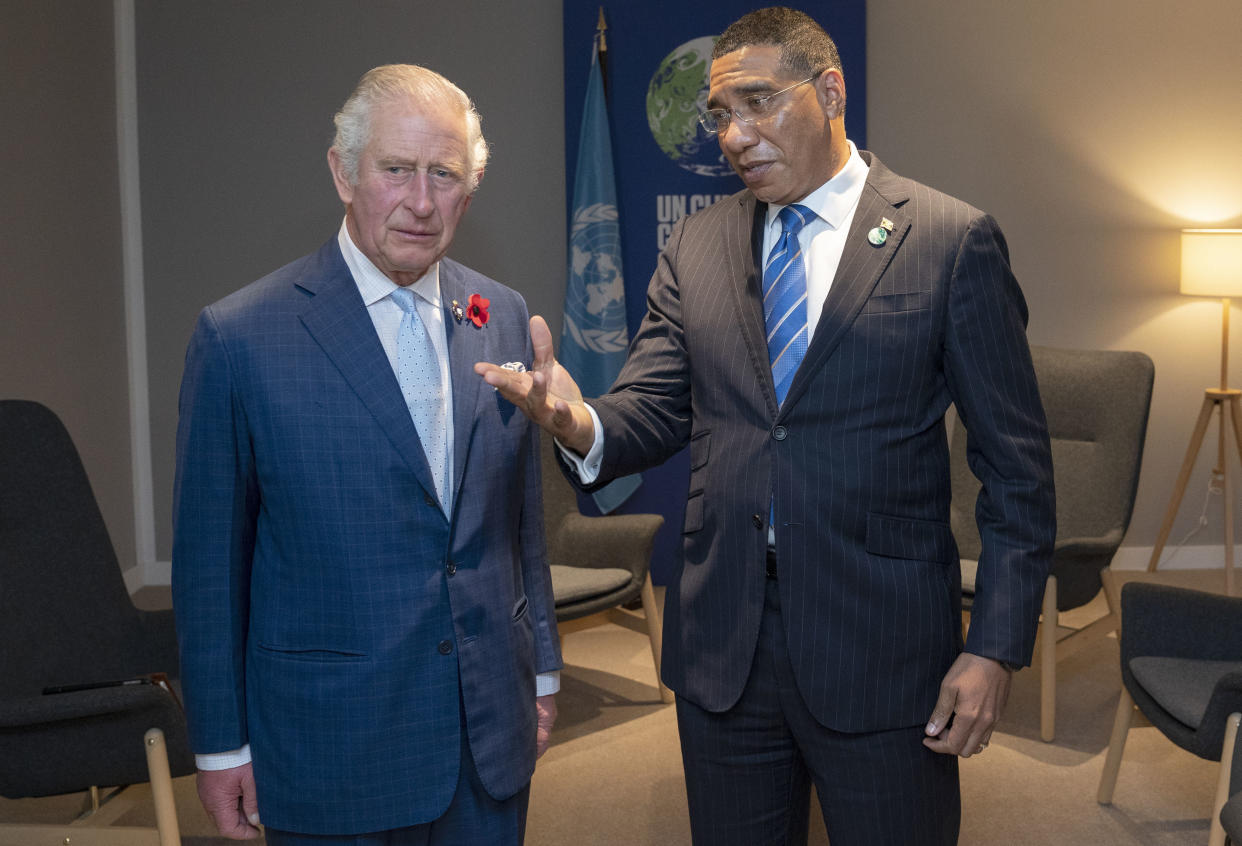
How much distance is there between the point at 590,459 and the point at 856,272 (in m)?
0.50

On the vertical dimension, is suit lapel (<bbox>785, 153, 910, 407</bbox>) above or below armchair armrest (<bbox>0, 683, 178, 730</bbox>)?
above

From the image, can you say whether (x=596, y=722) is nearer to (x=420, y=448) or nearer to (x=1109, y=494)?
(x=1109, y=494)

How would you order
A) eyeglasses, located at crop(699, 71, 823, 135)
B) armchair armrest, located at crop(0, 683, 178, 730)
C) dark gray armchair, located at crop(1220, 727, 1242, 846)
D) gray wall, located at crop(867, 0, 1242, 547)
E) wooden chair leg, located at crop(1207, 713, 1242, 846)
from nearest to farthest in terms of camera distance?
eyeglasses, located at crop(699, 71, 823, 135) < dark gray armchair, located at crop(1220, 727, 1242, 846) < armchair armrest, located at crop(0, 683, 178, 730) < wooden chair leg, located at crop(1207, 713, 1242, 846) < gray wall, located at crop(867, 0, 1242, 547)

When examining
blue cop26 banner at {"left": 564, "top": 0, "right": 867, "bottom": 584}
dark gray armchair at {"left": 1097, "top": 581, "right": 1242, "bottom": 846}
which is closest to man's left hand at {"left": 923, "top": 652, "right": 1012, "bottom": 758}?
dark gray armchair at {"left": 1097, "top": 581, "right": 1242, "bottom": 846}

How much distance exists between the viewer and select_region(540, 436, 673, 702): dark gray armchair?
4.11m

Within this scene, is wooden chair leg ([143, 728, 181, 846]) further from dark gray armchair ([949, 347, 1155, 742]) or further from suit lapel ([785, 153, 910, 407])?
dark gray armchair ([949, 347, 1155, 742])

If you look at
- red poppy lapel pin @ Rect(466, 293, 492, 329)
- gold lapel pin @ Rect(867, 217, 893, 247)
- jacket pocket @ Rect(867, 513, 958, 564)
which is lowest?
jacket pocket @ Rect(867, 513, 958, 564)

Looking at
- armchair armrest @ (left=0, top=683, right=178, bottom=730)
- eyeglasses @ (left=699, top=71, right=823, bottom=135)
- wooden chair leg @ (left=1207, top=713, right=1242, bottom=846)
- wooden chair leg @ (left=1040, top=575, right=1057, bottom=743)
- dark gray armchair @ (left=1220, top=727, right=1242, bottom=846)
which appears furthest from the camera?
wooden chair leg @ (left=1040, top=575, right=1057, bottom=743)

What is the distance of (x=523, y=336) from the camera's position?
1.94 metres

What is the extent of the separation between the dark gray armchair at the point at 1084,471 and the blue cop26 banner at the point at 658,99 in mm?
1718

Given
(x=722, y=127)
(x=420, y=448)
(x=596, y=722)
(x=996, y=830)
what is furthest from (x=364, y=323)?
(x=596, y=722)

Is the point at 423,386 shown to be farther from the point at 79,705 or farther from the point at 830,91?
the point at 79,705

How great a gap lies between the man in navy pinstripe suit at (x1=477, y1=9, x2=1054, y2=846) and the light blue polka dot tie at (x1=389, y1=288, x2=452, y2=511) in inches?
5.4

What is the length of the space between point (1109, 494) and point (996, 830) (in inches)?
58.5
